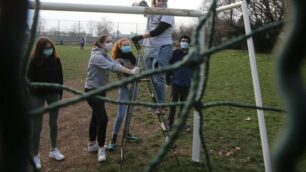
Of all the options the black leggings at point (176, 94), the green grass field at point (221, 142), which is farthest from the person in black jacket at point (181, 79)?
the green grass field at point (221, 142)

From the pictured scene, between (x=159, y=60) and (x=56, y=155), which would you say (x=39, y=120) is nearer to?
(x=56, y=155)

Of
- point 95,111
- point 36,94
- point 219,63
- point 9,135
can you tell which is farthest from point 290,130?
point 219,63

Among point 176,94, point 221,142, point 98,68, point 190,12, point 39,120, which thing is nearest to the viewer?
point 190,12

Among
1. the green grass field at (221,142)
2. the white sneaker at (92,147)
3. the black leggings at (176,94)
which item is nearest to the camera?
the green grass field at (221,142)

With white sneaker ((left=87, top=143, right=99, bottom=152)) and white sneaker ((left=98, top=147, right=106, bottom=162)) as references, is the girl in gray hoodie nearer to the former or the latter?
white sneaker ((left=98, top=147, right=106, bottom=162))

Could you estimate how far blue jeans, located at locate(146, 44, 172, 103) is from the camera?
191 inches

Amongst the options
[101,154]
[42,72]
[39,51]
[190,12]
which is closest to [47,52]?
[39,51]

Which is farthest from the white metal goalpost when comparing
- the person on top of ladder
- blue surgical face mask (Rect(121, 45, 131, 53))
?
blue surgical face mask (Rect(121, 45, 131, 53))

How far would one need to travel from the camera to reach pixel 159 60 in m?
4.86

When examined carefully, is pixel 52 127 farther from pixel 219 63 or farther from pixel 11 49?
pixel 219 63

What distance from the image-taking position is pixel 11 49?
1.30 ft

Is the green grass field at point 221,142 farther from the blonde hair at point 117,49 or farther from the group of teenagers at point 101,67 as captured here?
the blonde hair at point 117,49

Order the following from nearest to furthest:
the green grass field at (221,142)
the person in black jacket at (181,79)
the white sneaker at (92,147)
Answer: the green grass field at (221,142), the white sneaker at (92,147), the person in black jacket at (181,79)

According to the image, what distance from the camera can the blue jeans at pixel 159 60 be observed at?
486 centimetres
